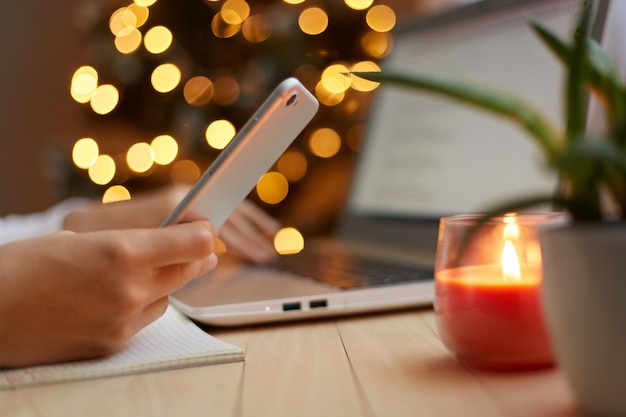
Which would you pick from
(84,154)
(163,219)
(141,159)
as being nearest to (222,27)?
(141,159)

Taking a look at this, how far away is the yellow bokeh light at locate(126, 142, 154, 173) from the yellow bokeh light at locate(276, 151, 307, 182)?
373 millimetres

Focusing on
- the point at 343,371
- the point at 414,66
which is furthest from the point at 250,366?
the point at 414,66

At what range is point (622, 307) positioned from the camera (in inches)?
10.6

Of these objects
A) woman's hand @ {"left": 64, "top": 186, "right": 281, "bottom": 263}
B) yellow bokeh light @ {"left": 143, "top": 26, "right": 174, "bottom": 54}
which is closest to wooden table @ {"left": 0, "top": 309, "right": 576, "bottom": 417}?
woman's hand @ {"left": 64, "top": 186, "right": 281, "bottom": 263}

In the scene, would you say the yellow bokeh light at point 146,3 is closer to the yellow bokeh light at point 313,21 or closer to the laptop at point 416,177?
the yellow bokeh light at point 313,21

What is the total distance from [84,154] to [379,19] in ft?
3.02

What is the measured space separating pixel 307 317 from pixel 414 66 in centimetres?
62

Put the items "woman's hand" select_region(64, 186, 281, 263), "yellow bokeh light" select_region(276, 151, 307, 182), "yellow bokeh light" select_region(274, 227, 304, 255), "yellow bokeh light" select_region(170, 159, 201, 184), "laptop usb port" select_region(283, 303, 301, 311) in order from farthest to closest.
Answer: "yellow bokeh light" select_region(170, 159, 201, 184)
"yellow bokeh light" select_region(276, 151, 307, 182)
"yellow bokeh light" select_region(274, 227, 304, 255)
"woman's hand" select_region(64, 186, 281, 263)
"laptop usb port" select_region(283, 303, 301, 311)

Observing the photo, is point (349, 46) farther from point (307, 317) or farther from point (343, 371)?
point (343, 371)

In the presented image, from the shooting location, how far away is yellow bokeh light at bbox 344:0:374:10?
5.13ft

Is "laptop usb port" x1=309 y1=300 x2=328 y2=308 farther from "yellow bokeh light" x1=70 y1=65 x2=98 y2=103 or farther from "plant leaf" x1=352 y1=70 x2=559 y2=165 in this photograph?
"yellow bokeh light" x1=70 y1=65 x2=98 y2=103

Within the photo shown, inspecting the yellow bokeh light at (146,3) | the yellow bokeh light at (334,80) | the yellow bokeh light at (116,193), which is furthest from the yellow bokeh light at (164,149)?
the yellow bokeh light at (334,80)

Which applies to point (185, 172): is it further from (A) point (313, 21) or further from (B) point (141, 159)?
(A) point (313, 21)

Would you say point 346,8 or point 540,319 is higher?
point 346,8
